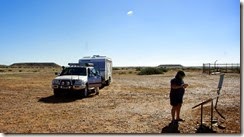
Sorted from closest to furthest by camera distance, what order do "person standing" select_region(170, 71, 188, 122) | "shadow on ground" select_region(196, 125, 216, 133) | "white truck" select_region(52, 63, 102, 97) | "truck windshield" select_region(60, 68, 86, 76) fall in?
"shadow on ground" select_region(196, 125, 216, 133)
"person standing" select_region(170, 71, 188, 122)
"white truck" select_region(52, 63, 102, 97)
"truck windshield" select_region(60, 68, 86, 76)

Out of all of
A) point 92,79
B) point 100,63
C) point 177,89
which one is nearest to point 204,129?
point 177,89

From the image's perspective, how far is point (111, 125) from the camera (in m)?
8.05

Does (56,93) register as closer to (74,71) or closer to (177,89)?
(74,71)

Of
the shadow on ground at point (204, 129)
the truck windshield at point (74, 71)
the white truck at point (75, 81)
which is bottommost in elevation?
the shadow on ground at point (204, 129)

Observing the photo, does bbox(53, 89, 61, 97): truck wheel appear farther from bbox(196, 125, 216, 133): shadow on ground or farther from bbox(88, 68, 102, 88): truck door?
bbox(196, 125, 216, 133): shadow on ground

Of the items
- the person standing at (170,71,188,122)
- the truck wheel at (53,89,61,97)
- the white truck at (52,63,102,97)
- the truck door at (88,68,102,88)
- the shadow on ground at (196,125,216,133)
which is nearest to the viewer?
the shadow on ground at (196,125,216,133)

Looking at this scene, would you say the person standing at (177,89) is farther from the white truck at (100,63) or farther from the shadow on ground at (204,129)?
the white truck at (100,63)

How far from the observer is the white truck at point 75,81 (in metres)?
13.5

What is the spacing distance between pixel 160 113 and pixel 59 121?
2.96m

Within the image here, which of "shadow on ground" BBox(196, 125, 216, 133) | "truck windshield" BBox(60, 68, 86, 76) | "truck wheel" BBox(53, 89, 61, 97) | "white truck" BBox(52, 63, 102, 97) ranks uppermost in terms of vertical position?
"truck windshield" BBox(60, 68, 86, 76)

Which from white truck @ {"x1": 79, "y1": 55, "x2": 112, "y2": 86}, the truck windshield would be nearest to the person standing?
the truck windshield

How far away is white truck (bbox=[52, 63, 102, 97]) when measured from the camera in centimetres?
1349

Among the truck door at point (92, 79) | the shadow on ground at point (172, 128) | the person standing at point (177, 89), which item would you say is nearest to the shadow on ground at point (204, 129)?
the shadow on ground at point (172, 128)

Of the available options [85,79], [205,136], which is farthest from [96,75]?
[205,136]
